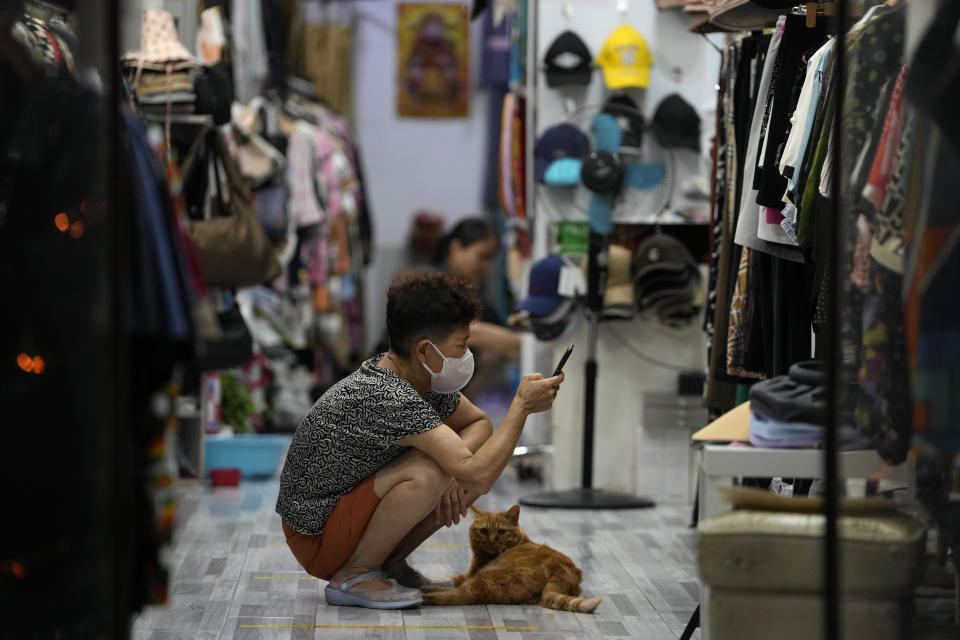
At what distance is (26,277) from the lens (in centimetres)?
209

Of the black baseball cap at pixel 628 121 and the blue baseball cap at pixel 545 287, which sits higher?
the black baseball cap at pixel 628 121

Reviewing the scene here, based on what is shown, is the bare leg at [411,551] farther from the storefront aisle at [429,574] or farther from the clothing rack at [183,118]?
the clothing rack at [183,118]

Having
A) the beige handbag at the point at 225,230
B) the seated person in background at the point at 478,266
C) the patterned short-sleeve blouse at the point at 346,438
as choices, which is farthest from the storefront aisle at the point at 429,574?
the seated person in background at the point at 478,266

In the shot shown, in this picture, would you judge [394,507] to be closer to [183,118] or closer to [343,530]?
[343,530]

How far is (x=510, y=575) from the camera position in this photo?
3.31 meters

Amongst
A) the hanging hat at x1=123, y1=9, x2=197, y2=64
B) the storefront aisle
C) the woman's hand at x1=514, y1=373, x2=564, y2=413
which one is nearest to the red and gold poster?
the hanging hat at x1=123, y1=9, x2=197, y2=64

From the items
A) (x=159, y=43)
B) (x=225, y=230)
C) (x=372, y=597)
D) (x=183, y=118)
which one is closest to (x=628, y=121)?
(x=225, y=230)

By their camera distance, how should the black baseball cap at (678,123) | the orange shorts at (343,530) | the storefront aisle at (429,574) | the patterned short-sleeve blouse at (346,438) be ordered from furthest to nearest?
the black baseball cap at (678,123) < the orange shorts at (343,530) < the patterned short-sleeve blouse at (346,438) < the storefront aisle at (429,574)

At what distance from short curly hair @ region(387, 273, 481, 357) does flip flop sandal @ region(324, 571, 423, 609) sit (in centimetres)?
60

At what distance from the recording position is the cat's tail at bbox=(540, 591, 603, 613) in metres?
3.22

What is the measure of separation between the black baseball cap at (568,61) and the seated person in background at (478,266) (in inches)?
30.8

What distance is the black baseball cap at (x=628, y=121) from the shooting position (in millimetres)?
5461

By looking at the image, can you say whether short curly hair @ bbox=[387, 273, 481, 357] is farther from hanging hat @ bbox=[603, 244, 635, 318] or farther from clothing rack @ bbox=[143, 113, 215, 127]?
hanging hat @ bbox=[603, 244, 635, 318]

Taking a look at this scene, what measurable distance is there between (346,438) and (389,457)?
125 mm
